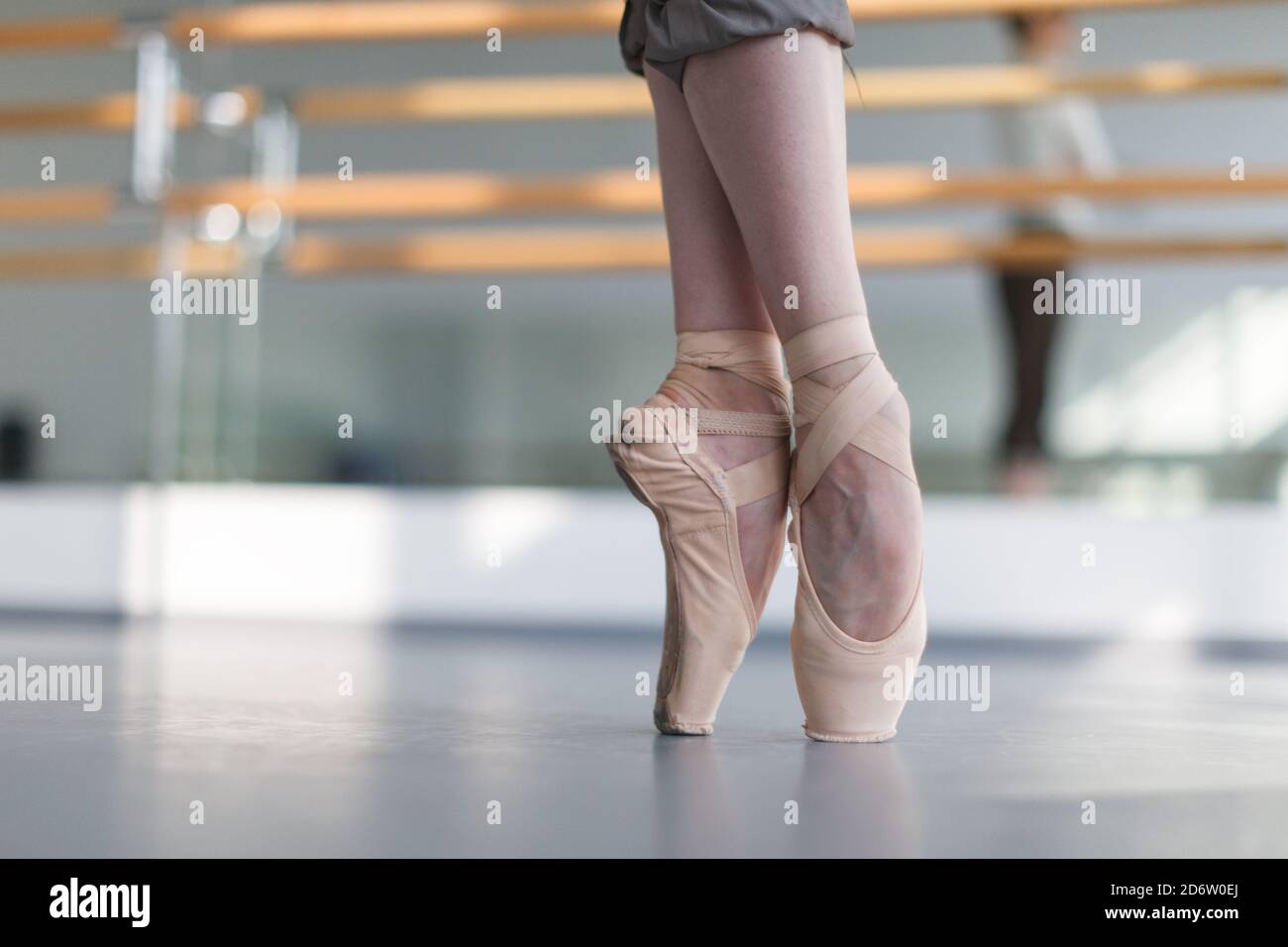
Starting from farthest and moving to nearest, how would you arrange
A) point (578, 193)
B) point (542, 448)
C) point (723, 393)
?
point (542, 448) < point (578, 193) < point (723, 393)

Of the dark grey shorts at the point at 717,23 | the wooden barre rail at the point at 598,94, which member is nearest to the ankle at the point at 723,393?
the dark grey shorts at the point at 717,23

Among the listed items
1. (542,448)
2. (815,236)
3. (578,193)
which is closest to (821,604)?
(815,236)

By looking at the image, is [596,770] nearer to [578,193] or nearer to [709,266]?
[709,266]

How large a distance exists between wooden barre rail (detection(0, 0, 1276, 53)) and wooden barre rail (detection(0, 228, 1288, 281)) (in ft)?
0.78

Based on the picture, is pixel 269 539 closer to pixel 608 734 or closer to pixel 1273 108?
pixel 608 734

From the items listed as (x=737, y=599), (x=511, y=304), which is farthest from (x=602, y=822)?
(x=511, y=304)

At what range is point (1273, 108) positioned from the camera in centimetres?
166

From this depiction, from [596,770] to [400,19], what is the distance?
118cm

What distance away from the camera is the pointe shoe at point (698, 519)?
1.92ft

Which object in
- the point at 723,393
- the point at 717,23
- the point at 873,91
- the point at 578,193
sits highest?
the point at 873,91

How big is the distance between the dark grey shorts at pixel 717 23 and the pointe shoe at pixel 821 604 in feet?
0.42

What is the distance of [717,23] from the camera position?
21.6 inches

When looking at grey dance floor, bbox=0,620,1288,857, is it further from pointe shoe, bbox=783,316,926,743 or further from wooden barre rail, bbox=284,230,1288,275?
wooden barre rail, bbox=284,230,1288,275

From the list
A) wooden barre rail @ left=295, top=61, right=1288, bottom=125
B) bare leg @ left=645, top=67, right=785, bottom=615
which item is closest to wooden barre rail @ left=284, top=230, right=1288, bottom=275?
wooden barre rail @ left=295, top=61, right=1288, bottom=125
